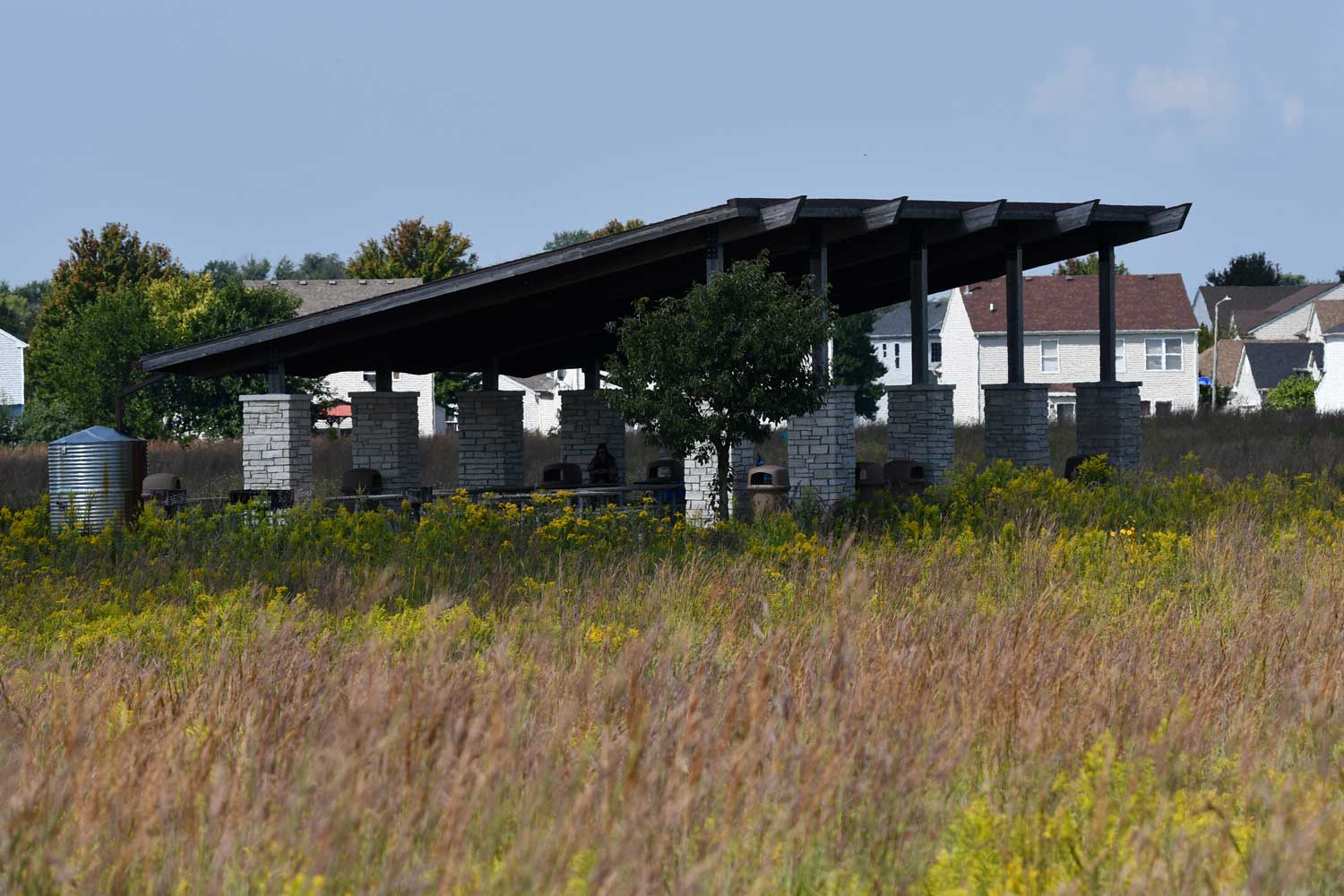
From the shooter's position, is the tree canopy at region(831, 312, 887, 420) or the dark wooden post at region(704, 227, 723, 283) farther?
the tree canopy at region(831, 312, 887, 420)

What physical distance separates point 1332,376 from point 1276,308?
23.6 metres

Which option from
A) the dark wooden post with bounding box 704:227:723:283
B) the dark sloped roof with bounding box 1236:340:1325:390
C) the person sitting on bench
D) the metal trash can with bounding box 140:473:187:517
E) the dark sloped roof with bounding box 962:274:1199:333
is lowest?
the metal trash can with bounding box 140:473:187:517

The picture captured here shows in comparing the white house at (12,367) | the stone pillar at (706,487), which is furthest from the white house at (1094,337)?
the white house at (12,367)

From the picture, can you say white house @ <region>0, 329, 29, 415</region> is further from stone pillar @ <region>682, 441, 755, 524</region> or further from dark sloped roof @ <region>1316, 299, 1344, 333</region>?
dark sloped roof @ <region>1316, 299, 1344, 333</region>

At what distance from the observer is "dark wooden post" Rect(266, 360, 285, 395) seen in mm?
19953

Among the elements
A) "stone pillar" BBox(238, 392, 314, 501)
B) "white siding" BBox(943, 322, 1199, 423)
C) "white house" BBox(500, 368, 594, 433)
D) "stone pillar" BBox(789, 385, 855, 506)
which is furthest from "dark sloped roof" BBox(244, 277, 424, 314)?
"stone pillar" BBox(789, 385, 855, 506)

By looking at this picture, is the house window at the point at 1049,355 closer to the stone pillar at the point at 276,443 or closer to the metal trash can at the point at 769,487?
the metal trash can at the point at 769,487

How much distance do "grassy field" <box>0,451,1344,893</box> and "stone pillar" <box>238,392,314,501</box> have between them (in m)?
10.8

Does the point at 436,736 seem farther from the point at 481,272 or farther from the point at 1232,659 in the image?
the point at 481,272

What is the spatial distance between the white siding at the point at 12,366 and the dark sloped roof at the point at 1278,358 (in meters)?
58.4

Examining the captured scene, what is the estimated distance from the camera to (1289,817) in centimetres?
391

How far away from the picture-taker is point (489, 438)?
2503 cm

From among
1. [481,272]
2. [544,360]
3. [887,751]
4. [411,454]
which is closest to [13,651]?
[887,751]

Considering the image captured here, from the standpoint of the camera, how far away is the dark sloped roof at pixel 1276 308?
83875mm
